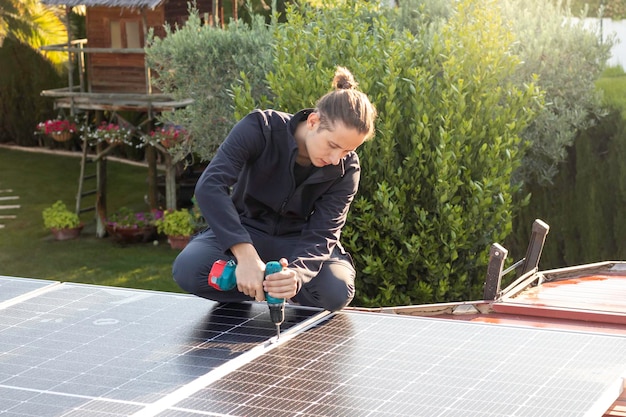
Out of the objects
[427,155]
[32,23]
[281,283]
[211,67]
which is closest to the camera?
[281,283]

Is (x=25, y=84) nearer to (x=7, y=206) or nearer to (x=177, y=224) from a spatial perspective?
(x=7, y=206)

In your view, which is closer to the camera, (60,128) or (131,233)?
(131,233)

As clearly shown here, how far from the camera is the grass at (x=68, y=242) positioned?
14.9 m

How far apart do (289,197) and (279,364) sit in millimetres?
1704

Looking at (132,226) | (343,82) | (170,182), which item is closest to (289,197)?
(343,82)

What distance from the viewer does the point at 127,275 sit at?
48.7ft

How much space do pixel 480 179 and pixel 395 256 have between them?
102cm

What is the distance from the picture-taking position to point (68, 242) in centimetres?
1720

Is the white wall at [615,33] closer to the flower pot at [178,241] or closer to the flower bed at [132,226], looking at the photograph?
the flower pot at [178,241]

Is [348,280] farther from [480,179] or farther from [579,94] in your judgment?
[579,94]

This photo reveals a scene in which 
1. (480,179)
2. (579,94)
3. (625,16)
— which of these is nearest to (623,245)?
(579,94)

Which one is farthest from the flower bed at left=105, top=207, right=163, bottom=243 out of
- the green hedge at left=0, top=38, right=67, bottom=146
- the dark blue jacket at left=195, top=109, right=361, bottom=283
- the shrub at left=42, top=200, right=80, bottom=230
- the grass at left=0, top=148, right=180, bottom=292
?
the dark blue jacket at left=195, top=109, right=361, bottom=283

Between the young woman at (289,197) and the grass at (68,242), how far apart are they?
8.32m

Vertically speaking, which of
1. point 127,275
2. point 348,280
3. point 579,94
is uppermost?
point 579,94
